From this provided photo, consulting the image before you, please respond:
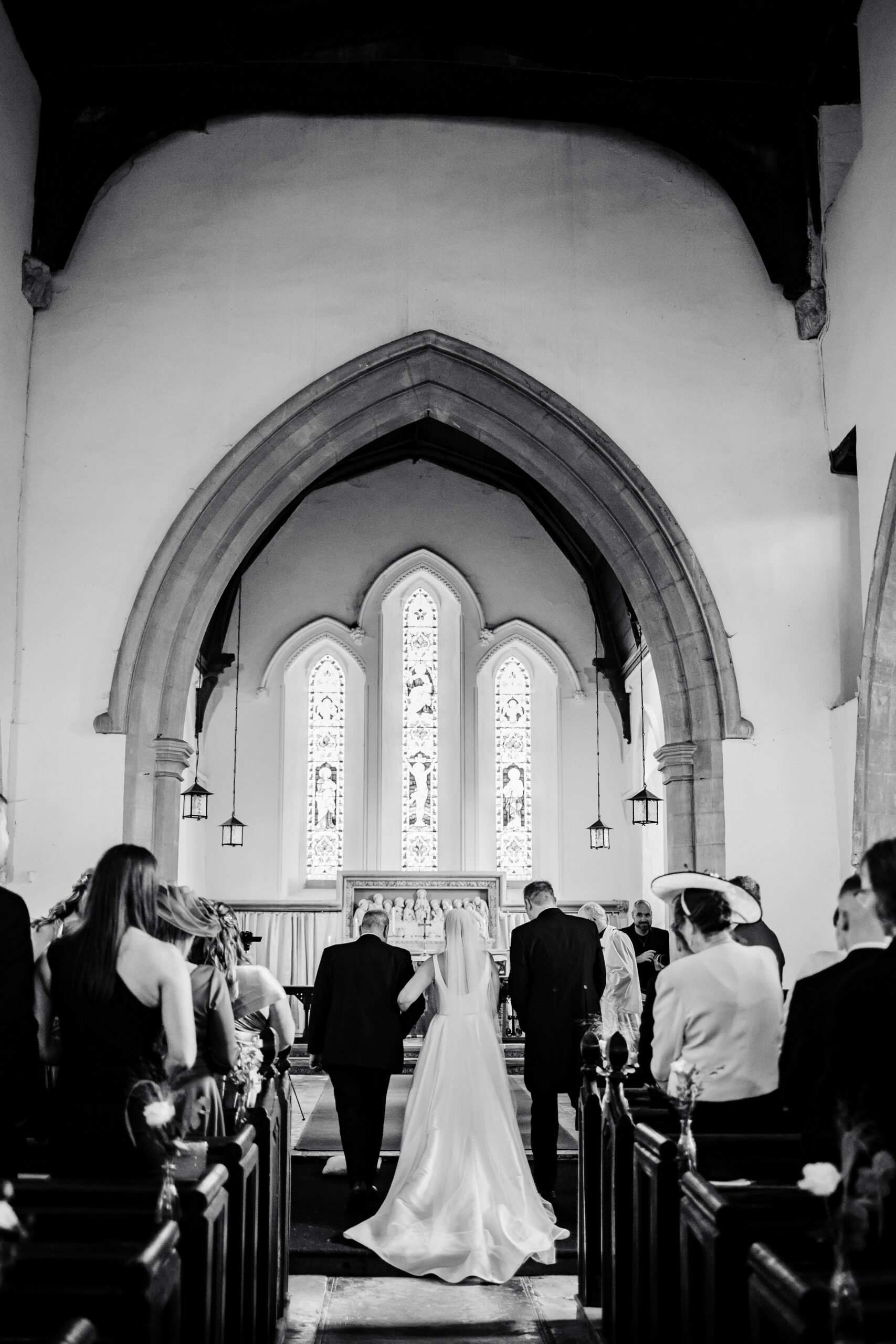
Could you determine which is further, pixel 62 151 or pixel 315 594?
pixel 315 594

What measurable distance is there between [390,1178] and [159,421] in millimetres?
5355

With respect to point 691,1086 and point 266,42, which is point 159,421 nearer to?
point 266,42

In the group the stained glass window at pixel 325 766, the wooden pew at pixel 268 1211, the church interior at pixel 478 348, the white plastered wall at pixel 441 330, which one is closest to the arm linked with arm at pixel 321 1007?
the wooden pew at pixel 268 1211

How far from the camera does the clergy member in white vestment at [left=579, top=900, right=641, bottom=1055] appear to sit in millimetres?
8078

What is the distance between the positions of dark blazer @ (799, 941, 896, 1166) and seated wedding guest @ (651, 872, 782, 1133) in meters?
1.07

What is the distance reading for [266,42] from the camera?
9.20 metres

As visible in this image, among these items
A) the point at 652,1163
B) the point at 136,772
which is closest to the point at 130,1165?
the point at 652,1163

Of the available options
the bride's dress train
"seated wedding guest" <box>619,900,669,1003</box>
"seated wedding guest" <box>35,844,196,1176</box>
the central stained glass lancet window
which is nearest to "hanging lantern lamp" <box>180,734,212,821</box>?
the central stained glass lancet window

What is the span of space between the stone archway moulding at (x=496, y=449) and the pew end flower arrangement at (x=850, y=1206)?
6.48 m

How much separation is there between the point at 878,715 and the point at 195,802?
7.19m

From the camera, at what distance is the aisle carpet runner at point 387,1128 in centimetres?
757

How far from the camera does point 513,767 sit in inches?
596

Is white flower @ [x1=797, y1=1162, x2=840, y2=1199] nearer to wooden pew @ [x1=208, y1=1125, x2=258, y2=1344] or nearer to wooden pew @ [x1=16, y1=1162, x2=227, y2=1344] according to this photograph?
wooden pew @ [x1=16, y1=1162, x2=227, y2=1344]

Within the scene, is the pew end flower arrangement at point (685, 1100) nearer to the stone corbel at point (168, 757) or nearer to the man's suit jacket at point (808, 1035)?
the man's suit jacket at point (808, 1035)
